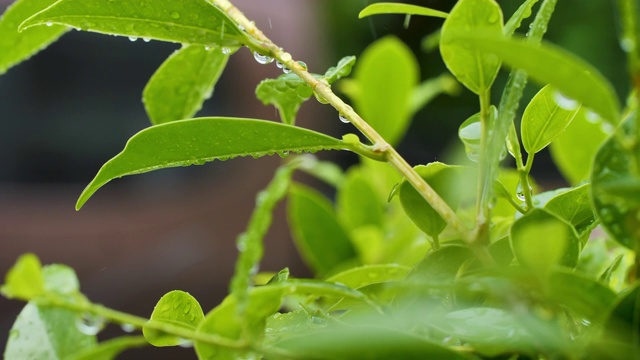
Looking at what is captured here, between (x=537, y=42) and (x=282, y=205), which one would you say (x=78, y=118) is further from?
(x=537, y=42)

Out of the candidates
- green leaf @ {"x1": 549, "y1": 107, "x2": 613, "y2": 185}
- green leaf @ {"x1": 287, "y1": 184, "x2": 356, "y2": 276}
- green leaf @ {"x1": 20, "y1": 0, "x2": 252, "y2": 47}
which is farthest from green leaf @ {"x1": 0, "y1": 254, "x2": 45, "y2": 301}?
green leaf @ {"x1": 287, "y1": 184, "x2": 356, "y2": 276}

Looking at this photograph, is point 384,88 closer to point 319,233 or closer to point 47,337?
point 319,233

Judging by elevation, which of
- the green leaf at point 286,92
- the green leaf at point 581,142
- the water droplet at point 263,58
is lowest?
the green leaf at point 581,142

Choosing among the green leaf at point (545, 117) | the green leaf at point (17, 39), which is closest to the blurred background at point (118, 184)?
the green leaf at point (17, 39)

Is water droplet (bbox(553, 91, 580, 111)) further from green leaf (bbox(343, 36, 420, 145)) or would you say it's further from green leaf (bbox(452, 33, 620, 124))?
green leaf (bbox(343, 36, 420, 145))

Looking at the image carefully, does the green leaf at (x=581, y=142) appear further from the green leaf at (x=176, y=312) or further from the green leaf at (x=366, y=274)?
the green leaf at (x=176, y=312)

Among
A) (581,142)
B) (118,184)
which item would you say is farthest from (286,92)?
(118,184)

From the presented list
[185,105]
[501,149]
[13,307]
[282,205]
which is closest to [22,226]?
[13,307]
